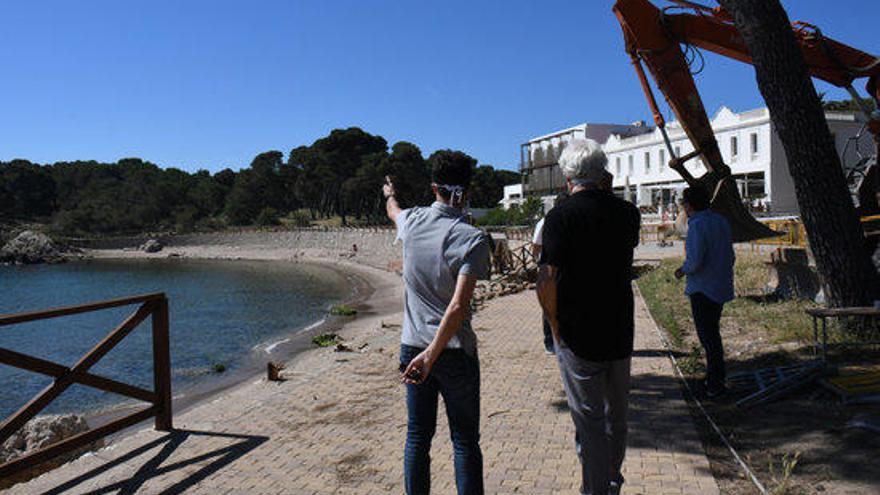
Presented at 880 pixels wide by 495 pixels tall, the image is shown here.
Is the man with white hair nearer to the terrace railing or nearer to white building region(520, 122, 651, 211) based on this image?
the terrace railing

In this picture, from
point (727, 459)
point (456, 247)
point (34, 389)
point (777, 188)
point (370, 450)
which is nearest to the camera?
point (456, 247)

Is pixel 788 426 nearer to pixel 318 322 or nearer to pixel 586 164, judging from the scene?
pixel 586 164

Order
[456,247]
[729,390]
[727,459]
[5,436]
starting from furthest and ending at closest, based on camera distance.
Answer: [729,390] < [5,436] < [727,459] < [456,247]

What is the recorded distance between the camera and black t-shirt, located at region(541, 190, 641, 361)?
3.00 metres

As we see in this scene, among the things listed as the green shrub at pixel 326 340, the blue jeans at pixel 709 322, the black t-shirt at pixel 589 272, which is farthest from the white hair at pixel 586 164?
the green shrub at pixel 326 340

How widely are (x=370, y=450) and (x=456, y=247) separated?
2.55m

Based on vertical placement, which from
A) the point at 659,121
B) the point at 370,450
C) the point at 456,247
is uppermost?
the point at 659,121

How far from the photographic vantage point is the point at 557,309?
121 inches

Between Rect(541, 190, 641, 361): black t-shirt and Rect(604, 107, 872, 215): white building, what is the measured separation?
30224mm

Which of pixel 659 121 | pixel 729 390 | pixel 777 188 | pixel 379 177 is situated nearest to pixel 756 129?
pixel 777 188

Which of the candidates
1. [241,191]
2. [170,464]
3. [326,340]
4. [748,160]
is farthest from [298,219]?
[170,464]

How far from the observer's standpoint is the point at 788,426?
4.73 meters

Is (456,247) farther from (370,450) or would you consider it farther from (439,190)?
(370,450)

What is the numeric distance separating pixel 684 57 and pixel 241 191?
87.6 metres
